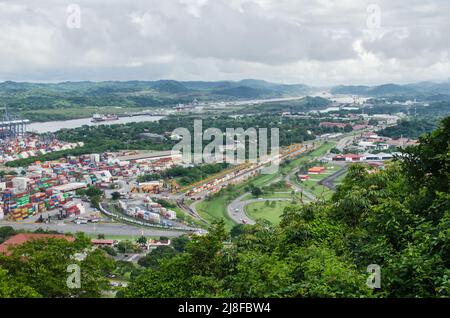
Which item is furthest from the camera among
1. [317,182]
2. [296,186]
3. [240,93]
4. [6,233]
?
[240,93]

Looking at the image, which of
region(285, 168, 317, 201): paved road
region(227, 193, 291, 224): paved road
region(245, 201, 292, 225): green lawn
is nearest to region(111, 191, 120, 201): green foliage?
region(227, 193, 291, 224): paved road

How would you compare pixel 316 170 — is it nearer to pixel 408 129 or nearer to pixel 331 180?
pixel 331 180

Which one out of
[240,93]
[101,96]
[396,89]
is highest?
[396,89]

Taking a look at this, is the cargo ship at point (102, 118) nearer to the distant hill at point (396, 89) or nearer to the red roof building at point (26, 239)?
the red roof building at point (26, 239)

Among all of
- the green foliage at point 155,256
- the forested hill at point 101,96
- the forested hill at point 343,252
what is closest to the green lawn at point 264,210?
the green foliage at point 155,256

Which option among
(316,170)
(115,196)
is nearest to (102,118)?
(316,170)
